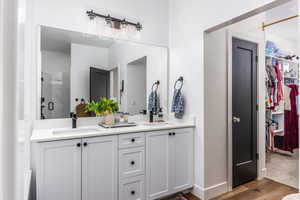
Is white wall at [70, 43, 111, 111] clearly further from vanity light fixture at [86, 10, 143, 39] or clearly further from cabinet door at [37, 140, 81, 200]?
cabinet door at [37, 140, 81, 200]

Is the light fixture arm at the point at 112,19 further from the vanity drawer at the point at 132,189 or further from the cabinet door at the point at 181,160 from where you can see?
the vanity drawer at the point at 132,189

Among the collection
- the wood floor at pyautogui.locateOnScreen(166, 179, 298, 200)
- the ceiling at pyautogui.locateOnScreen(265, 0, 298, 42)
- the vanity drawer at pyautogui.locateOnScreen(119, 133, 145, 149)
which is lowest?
the wood floor at pyautogui.locateOnScreen(166, 179, 298, 200)

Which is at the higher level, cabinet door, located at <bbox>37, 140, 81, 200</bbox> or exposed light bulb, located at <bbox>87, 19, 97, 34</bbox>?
exposed light bulb, located at <bbox>87, 19, 97, 34</bbox>

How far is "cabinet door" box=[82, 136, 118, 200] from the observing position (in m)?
1.74

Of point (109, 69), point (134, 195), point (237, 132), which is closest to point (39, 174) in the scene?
point (134, 195)

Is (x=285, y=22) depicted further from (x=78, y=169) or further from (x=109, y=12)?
(x=78, y=169)

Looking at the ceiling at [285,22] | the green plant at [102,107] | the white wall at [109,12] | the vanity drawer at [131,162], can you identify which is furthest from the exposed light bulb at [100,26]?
the ceiling at [285,22]

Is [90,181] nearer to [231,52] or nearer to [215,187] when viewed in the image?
[215,187]

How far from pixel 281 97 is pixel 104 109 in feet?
12.3

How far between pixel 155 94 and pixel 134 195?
1390 millimetres

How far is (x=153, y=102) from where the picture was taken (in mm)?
2754

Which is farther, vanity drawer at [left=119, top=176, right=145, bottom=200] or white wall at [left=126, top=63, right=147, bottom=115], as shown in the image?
white wall at [left=126, top=63, right=147, bottom=115]

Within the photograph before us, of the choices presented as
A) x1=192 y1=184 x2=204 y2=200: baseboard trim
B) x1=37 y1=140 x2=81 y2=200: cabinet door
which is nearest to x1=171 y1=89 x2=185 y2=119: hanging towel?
x1=192 y1=184 x2=204 y2=200: baseboard trim

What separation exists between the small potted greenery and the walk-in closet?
2819 millimetres
